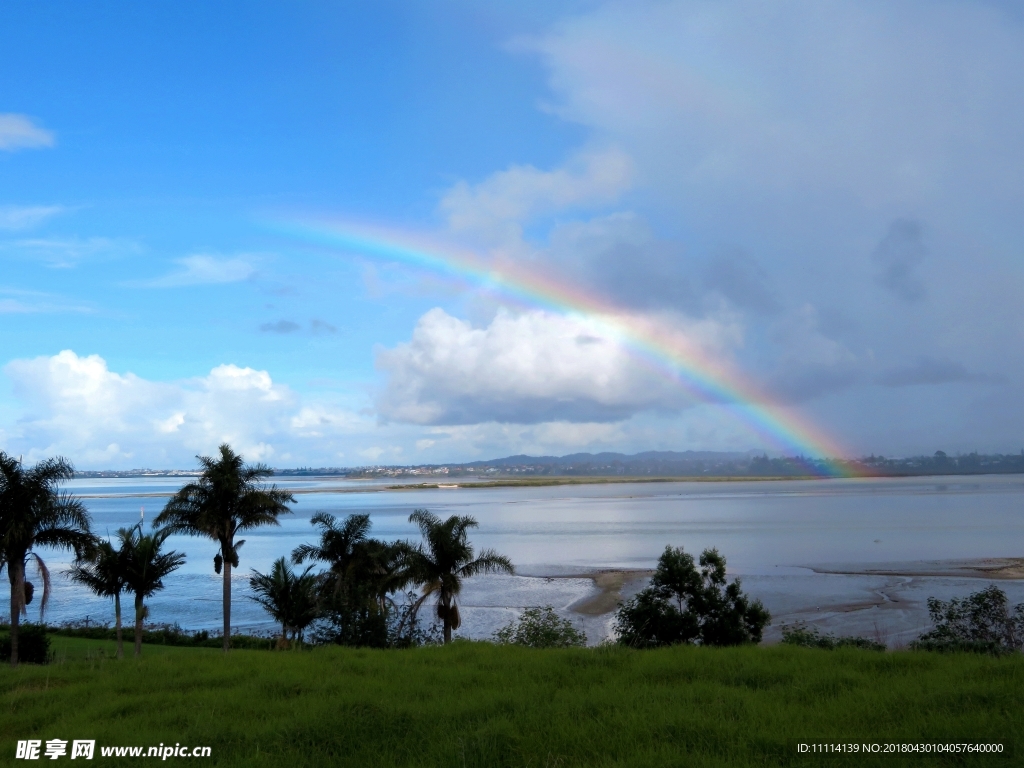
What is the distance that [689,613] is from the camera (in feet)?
80.8

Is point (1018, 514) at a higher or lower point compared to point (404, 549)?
lower

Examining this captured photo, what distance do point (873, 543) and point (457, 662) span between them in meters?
75.0

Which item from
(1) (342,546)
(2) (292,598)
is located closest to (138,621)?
(2) (292,598)

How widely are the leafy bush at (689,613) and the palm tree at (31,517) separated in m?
20.2

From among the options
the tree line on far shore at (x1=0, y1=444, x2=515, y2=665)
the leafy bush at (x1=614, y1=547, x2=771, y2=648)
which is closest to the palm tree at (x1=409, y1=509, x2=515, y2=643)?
the tree line on far shore at (x1=0, y1=444, x2=515, y2=665)

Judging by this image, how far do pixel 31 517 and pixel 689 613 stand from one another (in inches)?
927

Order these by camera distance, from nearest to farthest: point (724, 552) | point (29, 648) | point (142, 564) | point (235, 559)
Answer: point (29, 648), point (142, 564), point (235, 559), point (724, 552)

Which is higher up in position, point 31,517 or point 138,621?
point 31,517

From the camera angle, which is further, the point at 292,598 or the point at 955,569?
the point at 955,569

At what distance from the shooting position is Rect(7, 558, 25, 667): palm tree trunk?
85.0 ft

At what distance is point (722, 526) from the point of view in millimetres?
101188

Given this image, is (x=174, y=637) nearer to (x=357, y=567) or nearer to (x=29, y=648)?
(x=29, y=648)

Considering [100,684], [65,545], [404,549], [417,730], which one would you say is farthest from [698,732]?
[65,545]

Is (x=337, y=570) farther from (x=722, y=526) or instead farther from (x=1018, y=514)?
(x=1018, y=514)
